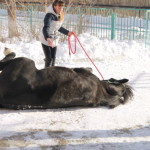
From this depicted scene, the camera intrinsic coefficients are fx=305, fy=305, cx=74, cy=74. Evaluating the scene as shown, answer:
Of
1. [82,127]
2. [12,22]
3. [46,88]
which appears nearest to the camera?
[82,127]

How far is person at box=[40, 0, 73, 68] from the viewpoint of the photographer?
5.82 m

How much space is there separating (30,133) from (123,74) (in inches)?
144

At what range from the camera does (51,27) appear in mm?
6168

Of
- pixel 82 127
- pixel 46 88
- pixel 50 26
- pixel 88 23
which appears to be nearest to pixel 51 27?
pixel 50 26

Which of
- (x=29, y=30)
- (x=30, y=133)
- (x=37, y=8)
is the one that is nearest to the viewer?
(x=30, y=133)

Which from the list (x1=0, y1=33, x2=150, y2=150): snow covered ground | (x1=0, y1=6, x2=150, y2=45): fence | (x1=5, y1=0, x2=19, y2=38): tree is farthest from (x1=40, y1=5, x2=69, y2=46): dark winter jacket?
(x1=5, y1=0, x2=19, y2=38): tree

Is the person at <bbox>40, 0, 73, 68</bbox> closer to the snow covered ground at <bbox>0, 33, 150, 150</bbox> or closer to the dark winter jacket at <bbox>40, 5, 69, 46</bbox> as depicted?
the dark winter jacket at <bbox>40, 5, 69, 46</bbox>

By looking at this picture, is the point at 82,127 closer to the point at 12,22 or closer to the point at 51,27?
the point at 51,27

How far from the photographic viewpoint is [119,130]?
13.4ft

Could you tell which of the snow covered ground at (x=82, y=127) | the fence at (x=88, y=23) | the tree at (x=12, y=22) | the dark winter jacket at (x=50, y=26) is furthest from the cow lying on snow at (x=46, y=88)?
the tree at (x=12, y=22)

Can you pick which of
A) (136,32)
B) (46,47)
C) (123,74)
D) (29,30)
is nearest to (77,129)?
(46,47)

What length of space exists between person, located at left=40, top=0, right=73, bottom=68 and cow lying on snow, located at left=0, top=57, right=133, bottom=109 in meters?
1.28

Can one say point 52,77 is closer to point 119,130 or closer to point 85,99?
point 85,99

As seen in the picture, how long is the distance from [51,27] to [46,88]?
2083 mm
